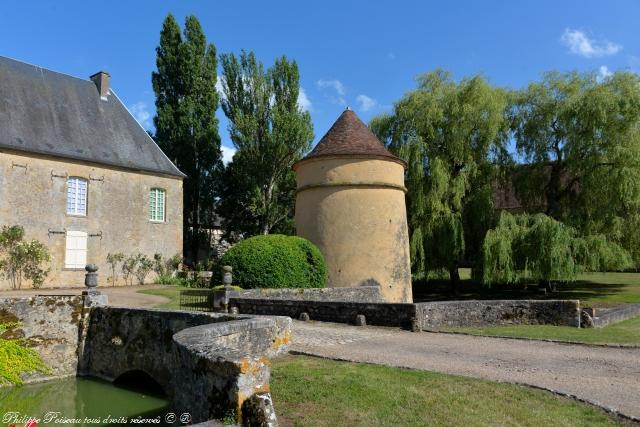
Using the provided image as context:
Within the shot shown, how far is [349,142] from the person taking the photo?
16766 mm

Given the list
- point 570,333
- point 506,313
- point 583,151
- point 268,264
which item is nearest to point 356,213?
point 268,264

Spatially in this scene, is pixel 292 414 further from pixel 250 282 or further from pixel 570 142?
pixel 570 142

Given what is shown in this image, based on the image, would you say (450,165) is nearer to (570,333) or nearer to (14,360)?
(570,333)

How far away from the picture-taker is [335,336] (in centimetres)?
896

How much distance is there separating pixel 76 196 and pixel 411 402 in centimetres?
1833

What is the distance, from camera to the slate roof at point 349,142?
650 inches

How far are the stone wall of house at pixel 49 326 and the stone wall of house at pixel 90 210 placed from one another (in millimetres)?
9361

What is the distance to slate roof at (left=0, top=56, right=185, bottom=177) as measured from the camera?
19016 millimetres

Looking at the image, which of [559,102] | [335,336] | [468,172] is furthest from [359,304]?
[559,102]

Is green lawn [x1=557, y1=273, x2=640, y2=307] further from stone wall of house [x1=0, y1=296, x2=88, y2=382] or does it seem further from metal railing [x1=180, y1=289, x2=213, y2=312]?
stone wall of house [x1=0, y1=296, x2=88, y2=382]

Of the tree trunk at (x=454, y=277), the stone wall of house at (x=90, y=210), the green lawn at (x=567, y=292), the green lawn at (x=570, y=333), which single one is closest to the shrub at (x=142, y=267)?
the stone wall of house at (x=90, y=210)

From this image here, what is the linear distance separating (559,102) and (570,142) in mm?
1695

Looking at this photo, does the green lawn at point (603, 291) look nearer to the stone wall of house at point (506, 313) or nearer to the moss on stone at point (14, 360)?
the stone wall of house at point (506, 313)

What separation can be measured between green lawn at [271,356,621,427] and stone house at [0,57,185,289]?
16042 millimetres
